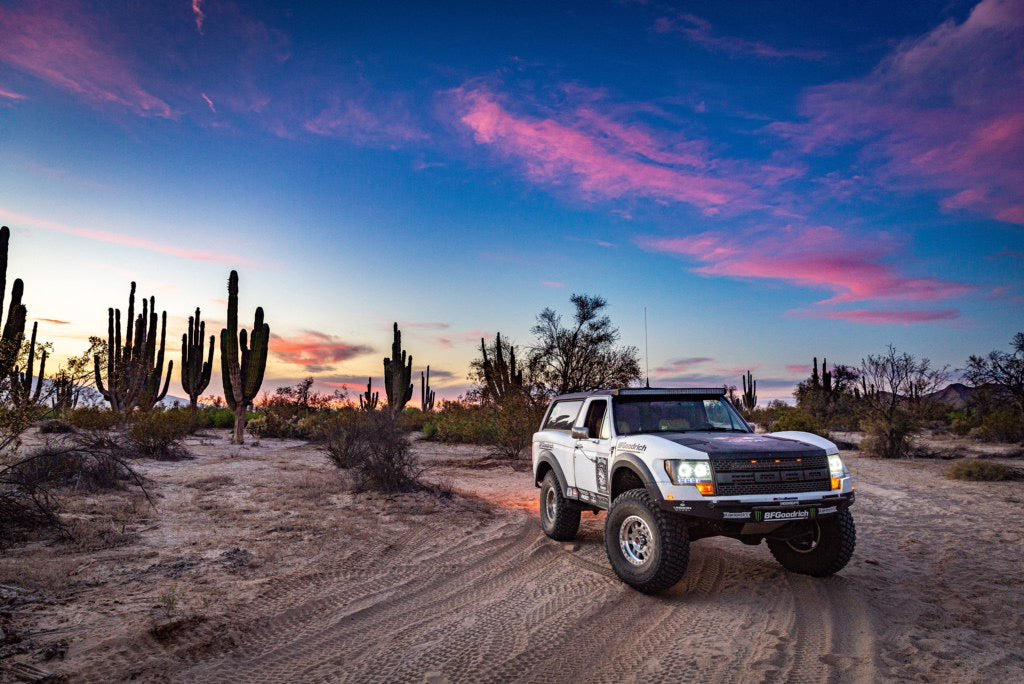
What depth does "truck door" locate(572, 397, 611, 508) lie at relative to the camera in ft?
23.7

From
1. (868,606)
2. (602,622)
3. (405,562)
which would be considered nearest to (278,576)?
(405,562)

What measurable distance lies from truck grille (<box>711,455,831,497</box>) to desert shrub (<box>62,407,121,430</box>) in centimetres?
1995

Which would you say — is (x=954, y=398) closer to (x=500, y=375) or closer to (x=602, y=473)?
(x=500, y=375)

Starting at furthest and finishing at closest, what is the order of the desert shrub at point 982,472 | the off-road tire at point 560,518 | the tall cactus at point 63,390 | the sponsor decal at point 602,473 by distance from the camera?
1. the desert shrub at point 982,472
2. the off-road tire at point 560,518
3. the tall cactus at point 63,390
4. the sponsor decal at point 602,473

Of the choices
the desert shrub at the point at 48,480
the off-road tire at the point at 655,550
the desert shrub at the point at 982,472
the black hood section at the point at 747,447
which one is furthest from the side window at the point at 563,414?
the desert shrub at the point at 982,472

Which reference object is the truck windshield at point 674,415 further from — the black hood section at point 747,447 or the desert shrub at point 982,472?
the desert shrub at point 982,472

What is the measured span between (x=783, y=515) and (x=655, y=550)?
1.24 m

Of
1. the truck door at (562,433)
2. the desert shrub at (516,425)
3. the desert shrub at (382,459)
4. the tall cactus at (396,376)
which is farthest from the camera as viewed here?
the tall cactus at (396,376)

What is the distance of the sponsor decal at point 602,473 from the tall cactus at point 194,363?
28.6m

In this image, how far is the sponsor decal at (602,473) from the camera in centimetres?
715

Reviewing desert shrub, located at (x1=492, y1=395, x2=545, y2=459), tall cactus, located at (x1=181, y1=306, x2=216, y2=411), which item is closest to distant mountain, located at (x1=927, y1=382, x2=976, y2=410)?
desert shrub, located at (x1=492, y1=395, x2=545, y2=459)

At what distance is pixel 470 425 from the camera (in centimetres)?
2650

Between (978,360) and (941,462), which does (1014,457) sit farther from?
(978,360)

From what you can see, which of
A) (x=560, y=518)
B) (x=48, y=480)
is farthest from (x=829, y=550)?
(x=48, y=480)
